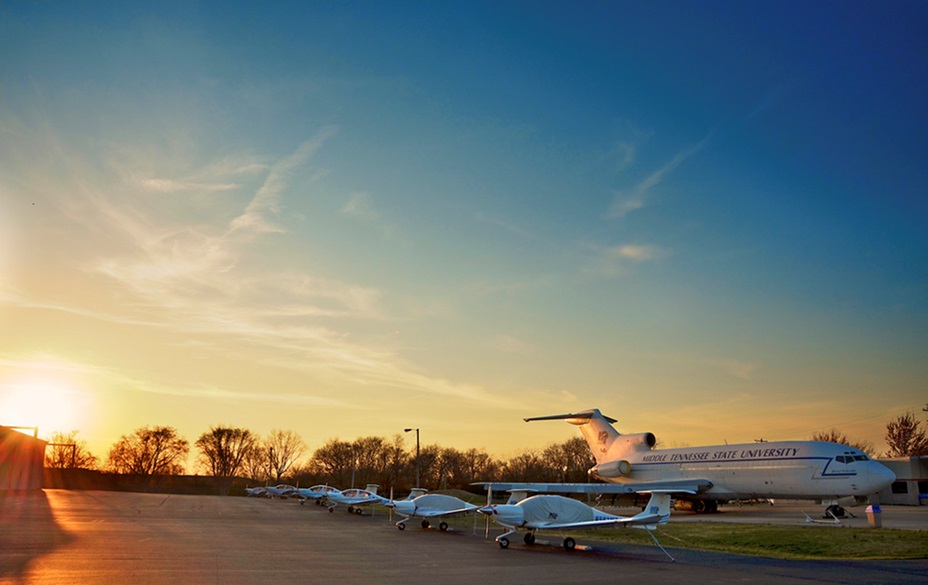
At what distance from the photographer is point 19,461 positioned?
284 feet

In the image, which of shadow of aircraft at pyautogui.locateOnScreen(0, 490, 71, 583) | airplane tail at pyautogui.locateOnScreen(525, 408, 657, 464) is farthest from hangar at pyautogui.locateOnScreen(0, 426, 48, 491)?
airplane tail at pyautogui.locateOnScreen(525, 408, 657, 464)

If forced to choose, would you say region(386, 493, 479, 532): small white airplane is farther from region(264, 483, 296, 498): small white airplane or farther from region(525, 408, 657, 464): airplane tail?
region(264, 483, 296, 498): small white airplane

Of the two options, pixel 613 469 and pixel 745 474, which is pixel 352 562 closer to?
pixel 745 474

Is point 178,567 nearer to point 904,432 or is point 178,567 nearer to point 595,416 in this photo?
point 595,416

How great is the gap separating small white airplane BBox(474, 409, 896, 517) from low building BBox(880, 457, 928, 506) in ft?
55.5

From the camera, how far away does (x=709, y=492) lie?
48375 millimetres

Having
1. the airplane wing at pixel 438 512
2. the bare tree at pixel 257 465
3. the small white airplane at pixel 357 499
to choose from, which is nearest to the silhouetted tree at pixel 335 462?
the bare tree at pixel 257 465

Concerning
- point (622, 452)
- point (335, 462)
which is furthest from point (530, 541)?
point (335, 462)

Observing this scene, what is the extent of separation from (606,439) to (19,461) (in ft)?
251

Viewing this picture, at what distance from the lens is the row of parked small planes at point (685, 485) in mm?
23766

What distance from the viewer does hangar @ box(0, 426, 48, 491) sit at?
82.9 metres

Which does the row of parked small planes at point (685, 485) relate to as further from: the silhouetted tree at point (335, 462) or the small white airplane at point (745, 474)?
the silhouetted tree at point (335, 462)

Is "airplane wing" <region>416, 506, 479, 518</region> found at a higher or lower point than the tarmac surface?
higher

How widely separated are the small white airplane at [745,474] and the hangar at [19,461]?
72.4m
